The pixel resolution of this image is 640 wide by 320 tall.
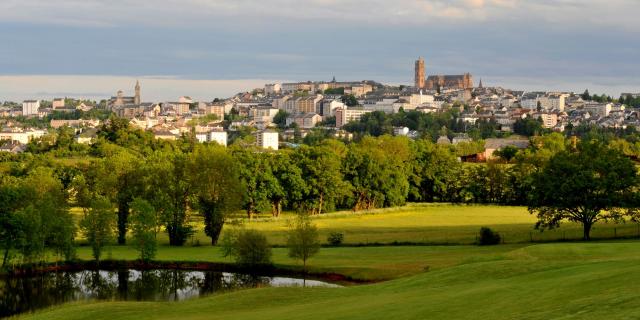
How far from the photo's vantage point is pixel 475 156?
14200 cm

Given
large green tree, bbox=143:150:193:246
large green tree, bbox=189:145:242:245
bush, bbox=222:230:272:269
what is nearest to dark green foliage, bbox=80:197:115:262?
large green tree, bbox=143:150:193:246

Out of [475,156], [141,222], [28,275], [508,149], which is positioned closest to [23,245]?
[28,275]

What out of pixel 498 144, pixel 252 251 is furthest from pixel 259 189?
pixel 498 144

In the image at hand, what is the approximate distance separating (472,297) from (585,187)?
32.7 meters

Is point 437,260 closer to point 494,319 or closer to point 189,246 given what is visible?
point 189,246

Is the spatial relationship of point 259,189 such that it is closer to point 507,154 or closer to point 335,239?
point 335,239

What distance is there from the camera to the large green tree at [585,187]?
5591cm

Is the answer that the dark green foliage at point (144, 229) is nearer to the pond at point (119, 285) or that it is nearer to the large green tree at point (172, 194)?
the pond at point (119, 285)

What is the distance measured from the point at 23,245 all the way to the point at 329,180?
3660 cm

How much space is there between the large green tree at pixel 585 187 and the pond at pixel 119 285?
18.9 meters

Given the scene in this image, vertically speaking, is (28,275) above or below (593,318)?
below

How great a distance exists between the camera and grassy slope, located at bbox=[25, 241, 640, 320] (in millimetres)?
22203

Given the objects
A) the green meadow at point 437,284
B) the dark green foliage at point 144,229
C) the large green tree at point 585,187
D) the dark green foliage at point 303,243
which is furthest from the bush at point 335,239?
the large green tree at point 585,187

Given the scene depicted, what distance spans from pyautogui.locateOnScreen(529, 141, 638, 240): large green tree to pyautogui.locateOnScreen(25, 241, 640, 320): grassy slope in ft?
47.0
